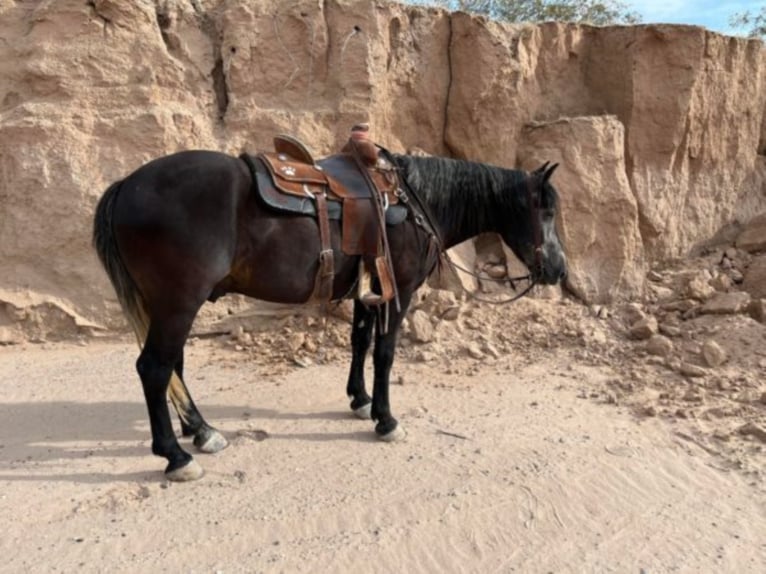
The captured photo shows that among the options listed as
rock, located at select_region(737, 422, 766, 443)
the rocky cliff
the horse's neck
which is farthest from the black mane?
the rocky cliff

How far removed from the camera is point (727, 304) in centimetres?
512

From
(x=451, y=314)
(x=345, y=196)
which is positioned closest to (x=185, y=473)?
(x=345, y=196)

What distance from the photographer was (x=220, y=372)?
14.8ft

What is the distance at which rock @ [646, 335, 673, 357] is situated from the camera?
182 inches

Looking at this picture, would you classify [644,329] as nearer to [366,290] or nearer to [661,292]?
[661,292]

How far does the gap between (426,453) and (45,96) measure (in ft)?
15.4

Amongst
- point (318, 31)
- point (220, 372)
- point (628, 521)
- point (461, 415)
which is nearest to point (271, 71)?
point (318, 31)

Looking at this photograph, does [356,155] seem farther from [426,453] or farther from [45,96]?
[45,96]

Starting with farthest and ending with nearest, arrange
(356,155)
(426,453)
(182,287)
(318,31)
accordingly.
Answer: (318,31) < (356,155) < (426,453) < (182,287)

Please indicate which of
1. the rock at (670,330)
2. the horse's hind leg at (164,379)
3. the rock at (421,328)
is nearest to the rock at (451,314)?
the rock at (421,328)

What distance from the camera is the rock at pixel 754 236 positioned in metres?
6.20

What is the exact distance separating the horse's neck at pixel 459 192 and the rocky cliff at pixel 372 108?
2.33 metres

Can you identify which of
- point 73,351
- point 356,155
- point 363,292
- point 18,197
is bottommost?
point 73,351

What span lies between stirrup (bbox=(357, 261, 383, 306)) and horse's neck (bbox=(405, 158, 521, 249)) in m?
0.62
